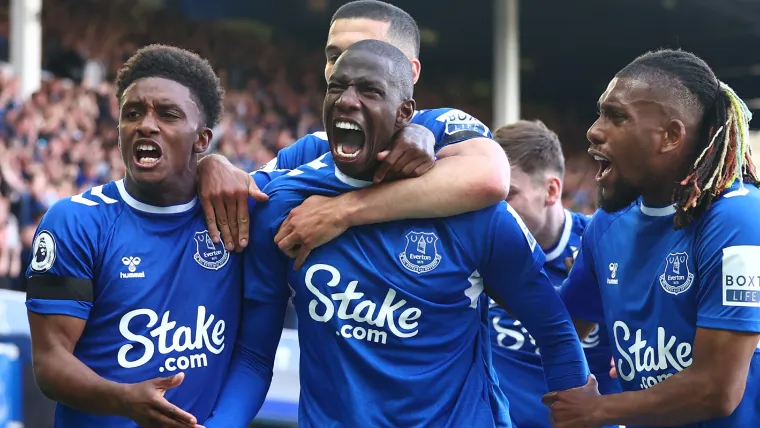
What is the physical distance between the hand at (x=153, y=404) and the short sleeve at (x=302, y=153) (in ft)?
3.56

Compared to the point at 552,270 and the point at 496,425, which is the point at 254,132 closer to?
the point at 552,270

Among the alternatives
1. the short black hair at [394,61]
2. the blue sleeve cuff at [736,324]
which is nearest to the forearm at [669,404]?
the blue sleeve cuff at [736,324]

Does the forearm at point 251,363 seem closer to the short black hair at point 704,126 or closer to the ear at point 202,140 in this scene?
the ear at point 202,140

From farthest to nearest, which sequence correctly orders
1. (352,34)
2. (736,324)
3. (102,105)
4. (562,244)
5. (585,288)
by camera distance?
(102,105) < (562,244) < (352,34) < (585,288) < (736,324)

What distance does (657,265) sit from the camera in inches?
128

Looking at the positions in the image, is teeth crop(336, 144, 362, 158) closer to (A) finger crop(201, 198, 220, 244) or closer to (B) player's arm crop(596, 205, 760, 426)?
(A) finger crop(201, 198, 220, 244)

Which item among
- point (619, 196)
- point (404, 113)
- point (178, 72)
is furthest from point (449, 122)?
point (178, 72)

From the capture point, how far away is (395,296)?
126 inches

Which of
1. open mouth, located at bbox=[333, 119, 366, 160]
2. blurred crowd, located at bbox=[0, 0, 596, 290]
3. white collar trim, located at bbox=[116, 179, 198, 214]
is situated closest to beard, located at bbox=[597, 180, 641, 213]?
open mouth, located at bbox=[333, 119, 366, 160]

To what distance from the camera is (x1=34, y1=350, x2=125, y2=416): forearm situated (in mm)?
3109

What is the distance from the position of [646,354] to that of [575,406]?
290 millimetres

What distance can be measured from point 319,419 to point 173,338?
0.56m

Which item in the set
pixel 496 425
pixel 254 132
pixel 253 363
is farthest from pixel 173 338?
pixel 254 132

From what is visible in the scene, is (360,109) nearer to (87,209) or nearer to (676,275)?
(87,209)
